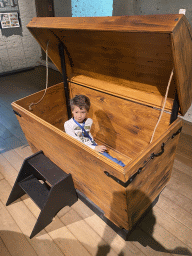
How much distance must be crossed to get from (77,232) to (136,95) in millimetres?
1147

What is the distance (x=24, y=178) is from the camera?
155cm

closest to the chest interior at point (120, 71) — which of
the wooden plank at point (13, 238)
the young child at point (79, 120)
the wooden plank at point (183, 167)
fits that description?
the young child at point (79, 120)

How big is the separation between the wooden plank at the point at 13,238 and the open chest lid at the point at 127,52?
1.34 m

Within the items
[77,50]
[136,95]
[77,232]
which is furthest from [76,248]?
[77,50]

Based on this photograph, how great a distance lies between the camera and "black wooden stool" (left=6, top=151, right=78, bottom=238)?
1.28 m

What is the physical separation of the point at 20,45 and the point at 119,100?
4.23 m

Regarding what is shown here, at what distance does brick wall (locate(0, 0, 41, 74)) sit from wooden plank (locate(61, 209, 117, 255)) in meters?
4.47

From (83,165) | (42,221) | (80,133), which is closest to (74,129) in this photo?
(80,133)

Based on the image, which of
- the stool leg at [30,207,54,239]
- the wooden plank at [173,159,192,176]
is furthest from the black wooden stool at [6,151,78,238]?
the wooden plank at [173,159,192,176]

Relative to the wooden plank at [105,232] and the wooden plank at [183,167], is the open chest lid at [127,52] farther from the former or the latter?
the wooden plank at [105,232]

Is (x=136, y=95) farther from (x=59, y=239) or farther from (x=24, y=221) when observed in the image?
(x=24, y=221)

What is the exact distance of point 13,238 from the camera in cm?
130

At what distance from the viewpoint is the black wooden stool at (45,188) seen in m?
1.28

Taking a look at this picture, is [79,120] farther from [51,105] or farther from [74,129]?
[51,105]
